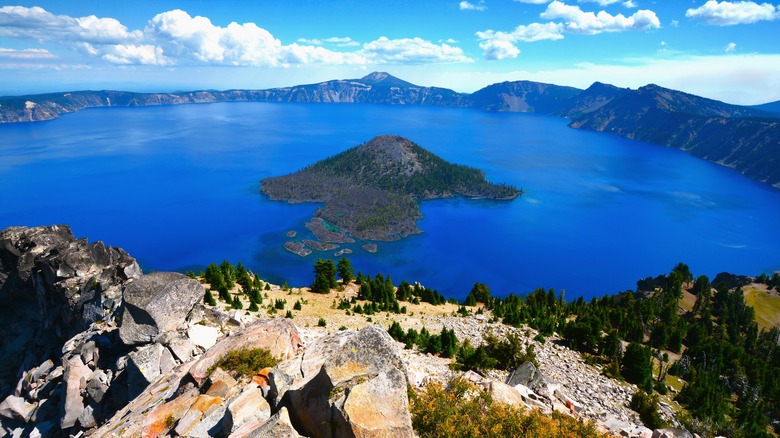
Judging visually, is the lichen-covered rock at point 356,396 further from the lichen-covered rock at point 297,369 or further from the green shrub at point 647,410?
the green shrub at point 647,410

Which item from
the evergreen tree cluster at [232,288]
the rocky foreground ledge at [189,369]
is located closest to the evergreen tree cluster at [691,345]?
the rocky foreground ledge at [189,369]

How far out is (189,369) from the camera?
84.0ft

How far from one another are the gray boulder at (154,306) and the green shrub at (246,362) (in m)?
12.2

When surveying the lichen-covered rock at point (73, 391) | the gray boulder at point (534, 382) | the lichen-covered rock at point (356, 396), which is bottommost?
the lichen-covered rock at point (73, 391)

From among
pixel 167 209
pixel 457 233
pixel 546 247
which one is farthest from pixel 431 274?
pixel 167 209

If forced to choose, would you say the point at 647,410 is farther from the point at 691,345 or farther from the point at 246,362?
the point at 691,345

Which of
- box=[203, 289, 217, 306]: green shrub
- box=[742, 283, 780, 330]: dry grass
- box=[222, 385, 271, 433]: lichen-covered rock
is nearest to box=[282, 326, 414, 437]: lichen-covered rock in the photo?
box=[222, 385, 271, 433]: lichen-covered rock

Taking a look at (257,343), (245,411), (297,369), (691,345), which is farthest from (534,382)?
(691,345)

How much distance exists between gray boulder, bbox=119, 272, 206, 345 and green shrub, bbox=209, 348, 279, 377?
1222 cm

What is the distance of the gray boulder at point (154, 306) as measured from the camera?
3306 cm

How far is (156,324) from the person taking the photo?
33406 mm

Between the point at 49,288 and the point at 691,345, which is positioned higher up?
the point at 49,288

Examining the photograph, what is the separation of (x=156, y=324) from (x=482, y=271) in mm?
117276

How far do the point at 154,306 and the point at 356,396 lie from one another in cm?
2553
